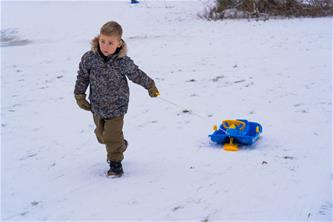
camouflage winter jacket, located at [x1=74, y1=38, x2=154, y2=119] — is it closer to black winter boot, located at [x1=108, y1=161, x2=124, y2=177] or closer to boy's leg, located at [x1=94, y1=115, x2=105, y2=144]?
boy's leg, located at [x1=94, y1=115, x2=105, y2=144]

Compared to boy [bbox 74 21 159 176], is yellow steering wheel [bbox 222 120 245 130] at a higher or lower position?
lower

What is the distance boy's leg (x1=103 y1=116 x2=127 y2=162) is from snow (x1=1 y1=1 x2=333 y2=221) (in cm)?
21

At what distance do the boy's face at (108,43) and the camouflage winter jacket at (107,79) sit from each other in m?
0.05

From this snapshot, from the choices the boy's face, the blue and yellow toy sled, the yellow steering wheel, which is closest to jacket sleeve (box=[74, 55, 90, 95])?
the boy's face

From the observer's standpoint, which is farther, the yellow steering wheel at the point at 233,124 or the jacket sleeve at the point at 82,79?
the yellow steering wheel at the point at 233,124

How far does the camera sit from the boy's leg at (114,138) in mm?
3646

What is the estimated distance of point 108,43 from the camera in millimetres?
3424

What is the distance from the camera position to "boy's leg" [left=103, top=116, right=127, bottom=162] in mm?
3646

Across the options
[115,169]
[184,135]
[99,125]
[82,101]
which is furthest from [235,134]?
[82,101]

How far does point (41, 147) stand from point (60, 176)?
85cm

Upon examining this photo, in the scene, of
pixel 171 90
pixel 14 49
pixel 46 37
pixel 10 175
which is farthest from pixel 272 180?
pixel 46 37

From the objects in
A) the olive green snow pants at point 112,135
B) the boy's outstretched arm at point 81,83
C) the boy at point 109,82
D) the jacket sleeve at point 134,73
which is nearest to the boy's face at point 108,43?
the boy at point 109,82

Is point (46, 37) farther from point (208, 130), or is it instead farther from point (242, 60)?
point (208, 130)

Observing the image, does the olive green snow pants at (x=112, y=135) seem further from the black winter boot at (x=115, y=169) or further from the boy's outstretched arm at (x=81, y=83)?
the boy's outstretched arm at (x=81, y=83)
